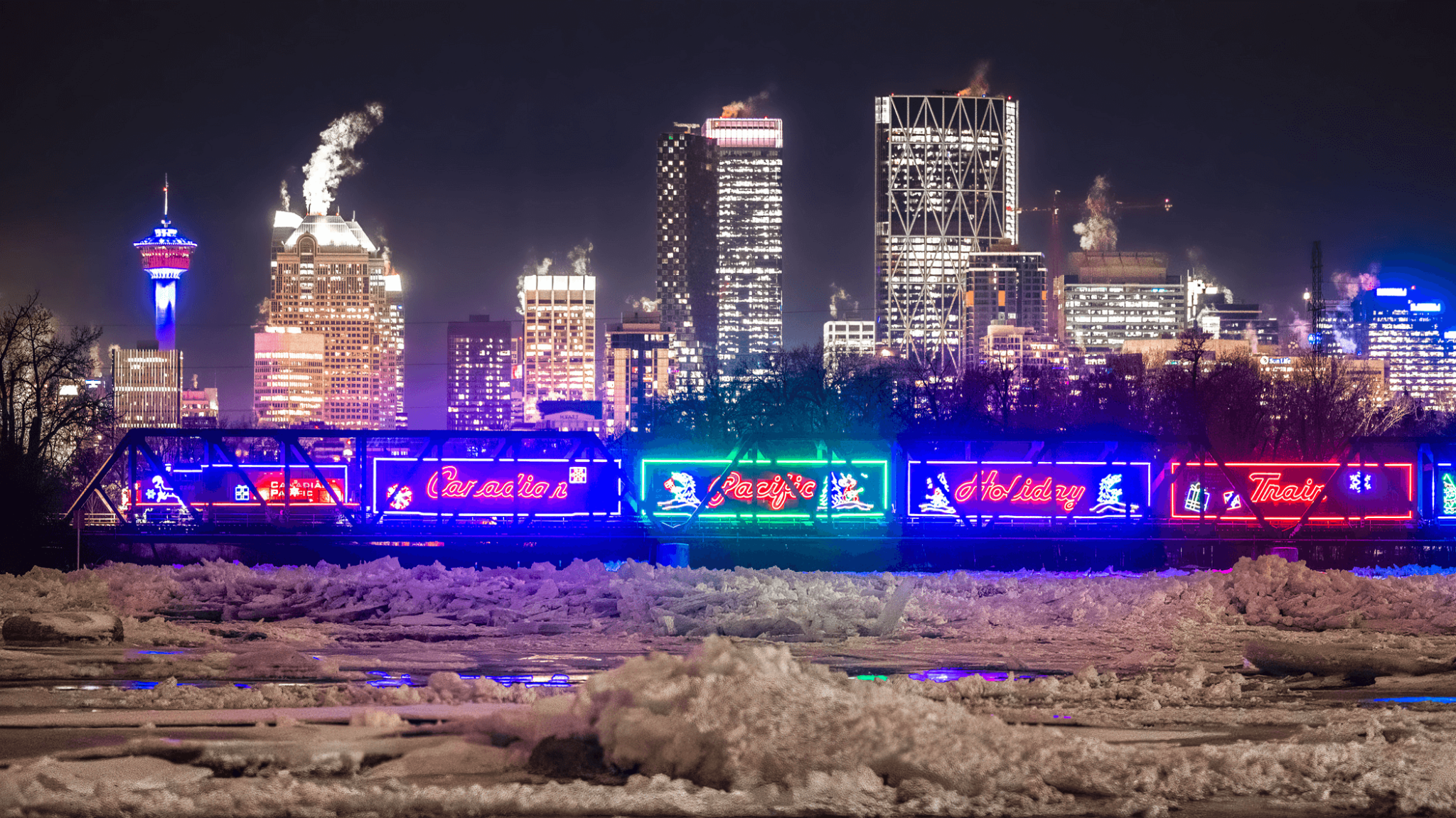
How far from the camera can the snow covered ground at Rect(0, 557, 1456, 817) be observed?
29.6 feet

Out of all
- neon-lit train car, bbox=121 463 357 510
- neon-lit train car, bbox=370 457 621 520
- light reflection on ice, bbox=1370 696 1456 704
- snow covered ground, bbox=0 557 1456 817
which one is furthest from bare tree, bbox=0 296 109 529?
light reflection on ice, bbox=1370 696 1456 704

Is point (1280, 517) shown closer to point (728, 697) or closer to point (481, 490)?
point (481, 490)

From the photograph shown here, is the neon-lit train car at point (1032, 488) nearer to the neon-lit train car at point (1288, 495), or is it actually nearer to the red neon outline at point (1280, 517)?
the red neon outline at point (1280, 517)

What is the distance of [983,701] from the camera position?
517 inches

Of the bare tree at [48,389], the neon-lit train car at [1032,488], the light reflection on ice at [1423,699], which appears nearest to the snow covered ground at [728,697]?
the light reflection on ice at [1423,699]

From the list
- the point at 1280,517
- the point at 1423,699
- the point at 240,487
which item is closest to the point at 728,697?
the point at 1423,699

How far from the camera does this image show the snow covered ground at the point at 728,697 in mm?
9008

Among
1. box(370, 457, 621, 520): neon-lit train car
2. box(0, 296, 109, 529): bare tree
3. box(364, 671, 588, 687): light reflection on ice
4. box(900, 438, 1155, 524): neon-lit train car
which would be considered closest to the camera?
box(364, 671, 588, 687): light reflection on ice

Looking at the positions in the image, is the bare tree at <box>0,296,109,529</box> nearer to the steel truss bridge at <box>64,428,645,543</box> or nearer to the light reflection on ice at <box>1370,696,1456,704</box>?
the steel truss bridge at <box>64,428,645,543</box>

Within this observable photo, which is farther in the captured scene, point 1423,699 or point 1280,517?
point 1280,517

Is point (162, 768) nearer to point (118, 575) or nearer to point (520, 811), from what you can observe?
point (520, 811)

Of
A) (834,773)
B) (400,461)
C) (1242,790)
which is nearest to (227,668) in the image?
(834,773)

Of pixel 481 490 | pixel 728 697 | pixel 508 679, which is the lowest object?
pixel 508 679

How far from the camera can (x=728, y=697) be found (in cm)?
915
